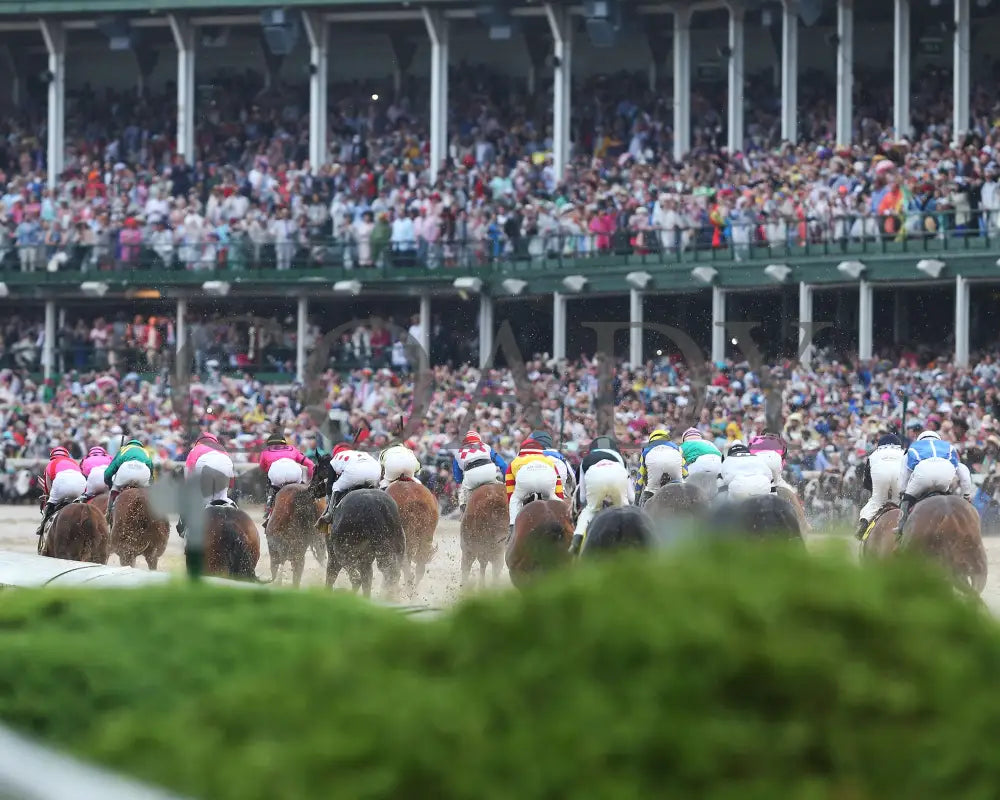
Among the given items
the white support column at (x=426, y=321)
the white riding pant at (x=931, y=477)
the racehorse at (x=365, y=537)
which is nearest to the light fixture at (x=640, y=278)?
the white support column at (x=426, y=321)

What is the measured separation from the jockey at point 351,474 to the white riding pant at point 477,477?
93 cm

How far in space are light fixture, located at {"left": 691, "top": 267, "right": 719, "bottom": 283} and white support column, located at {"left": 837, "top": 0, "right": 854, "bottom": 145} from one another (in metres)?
2.72

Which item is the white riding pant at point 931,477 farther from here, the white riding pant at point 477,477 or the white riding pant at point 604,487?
the white riding pant at point 477,477

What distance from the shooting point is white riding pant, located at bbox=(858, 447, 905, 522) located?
1168cm

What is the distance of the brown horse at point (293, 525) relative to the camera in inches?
560

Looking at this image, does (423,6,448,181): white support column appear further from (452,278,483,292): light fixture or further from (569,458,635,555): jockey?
(569,458,635,555): jockey

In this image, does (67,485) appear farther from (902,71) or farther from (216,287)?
(902,71)

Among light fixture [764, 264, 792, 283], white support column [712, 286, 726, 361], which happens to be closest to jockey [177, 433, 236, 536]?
light fixture [764, 264, 792, 283]

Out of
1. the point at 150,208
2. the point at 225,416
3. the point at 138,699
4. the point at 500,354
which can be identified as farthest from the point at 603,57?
the point at 138,699

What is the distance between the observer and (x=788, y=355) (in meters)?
24.3

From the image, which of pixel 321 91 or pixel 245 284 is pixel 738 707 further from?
pixel 321 91

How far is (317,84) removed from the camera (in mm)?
30312

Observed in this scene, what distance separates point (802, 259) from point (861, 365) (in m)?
2.84

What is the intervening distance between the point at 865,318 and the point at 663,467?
1143 centimetres
